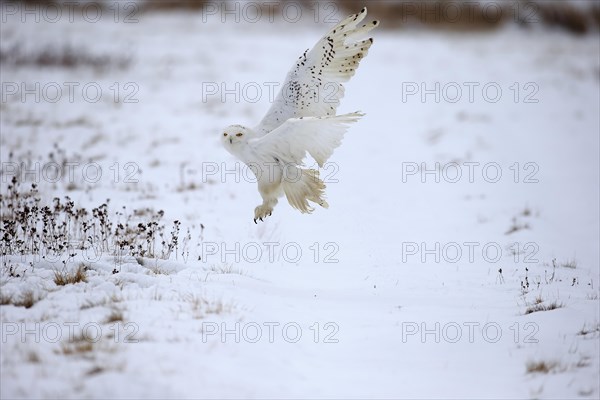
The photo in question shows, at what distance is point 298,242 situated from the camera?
23.2 feet

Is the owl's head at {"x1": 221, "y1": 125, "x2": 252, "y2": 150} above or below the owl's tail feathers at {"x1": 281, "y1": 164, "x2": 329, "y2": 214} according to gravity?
above

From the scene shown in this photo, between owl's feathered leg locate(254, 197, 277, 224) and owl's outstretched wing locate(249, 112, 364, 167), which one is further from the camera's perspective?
owl's feathered leg locate(254, 197, 277, 224)

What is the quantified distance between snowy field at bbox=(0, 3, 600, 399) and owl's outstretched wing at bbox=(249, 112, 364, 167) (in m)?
1.23

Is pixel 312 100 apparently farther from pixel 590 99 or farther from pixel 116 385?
pixel 590 99

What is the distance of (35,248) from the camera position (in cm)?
564

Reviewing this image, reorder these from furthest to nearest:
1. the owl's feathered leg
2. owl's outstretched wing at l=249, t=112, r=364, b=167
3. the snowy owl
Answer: the owl's feathered leg → the snowy owl → owl's outstretched wing at l=249, t=112, r=364, b=167

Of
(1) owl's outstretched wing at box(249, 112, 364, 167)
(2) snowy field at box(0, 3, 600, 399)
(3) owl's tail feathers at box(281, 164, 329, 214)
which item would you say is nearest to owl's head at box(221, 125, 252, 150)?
(1) owl's outstretched wing at box(249, 112, 364, 167)

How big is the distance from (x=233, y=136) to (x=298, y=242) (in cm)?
187

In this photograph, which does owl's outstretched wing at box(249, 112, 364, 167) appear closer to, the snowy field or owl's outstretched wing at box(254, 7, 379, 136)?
owl's outstretched wing at box(254, 7, 379, 136)

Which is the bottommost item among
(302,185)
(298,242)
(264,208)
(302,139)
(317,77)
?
(298,242)

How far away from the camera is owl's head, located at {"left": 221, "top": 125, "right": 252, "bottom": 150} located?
573cm

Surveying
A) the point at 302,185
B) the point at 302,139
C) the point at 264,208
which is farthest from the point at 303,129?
the point at 264,208

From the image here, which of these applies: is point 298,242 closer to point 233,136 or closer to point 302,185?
point 302,185

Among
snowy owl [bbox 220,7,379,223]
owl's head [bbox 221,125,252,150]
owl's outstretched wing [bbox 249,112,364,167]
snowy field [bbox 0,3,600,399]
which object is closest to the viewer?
snowy field [bbox 0,3,600,399]
